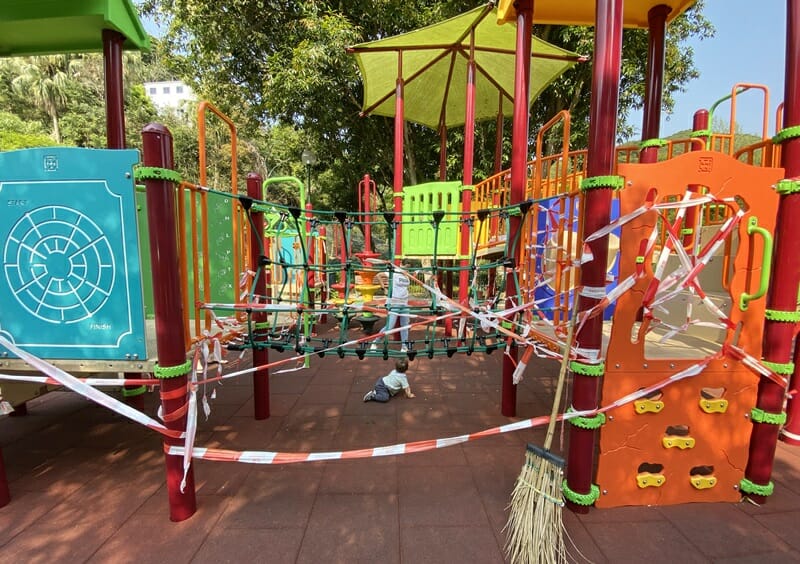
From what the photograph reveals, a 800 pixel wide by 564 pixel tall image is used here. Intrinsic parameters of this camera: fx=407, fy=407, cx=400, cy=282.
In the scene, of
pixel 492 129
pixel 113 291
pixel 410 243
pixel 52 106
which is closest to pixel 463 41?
pixel 410 243

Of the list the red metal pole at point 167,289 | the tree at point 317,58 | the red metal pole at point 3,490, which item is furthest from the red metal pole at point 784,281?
the tree at point 317,58

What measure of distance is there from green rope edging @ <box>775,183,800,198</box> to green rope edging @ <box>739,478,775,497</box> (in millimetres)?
1687

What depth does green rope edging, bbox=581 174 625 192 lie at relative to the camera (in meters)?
2.10

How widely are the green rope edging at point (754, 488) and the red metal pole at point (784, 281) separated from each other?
0.9 inches

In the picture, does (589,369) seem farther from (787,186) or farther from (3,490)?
(3,490)

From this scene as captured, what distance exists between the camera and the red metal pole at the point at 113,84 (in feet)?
11.6

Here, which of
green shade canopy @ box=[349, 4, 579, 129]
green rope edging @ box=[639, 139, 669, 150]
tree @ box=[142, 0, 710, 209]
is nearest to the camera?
green rope edging @ box=[639, 139, 669, 150]

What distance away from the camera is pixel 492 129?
449 inches

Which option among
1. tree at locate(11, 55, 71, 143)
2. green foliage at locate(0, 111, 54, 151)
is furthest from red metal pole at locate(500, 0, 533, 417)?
tree at locate(11, 55, 71, 143)

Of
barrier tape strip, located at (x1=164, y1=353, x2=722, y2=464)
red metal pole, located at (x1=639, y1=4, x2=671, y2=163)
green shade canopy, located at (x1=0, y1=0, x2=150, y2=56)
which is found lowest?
barrier tape strip, located at (x1=164, y1=353, x2=722, y2=464)

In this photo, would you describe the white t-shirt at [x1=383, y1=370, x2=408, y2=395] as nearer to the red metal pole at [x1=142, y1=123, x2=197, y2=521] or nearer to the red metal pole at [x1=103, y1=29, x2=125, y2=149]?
the red metal pole at [x1=142, y1=123, x2=197, y2=521]

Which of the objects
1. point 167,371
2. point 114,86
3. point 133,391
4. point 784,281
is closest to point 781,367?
point 784,281

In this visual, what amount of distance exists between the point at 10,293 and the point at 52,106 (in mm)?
30247

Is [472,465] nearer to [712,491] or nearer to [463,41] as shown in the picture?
[712,491]
